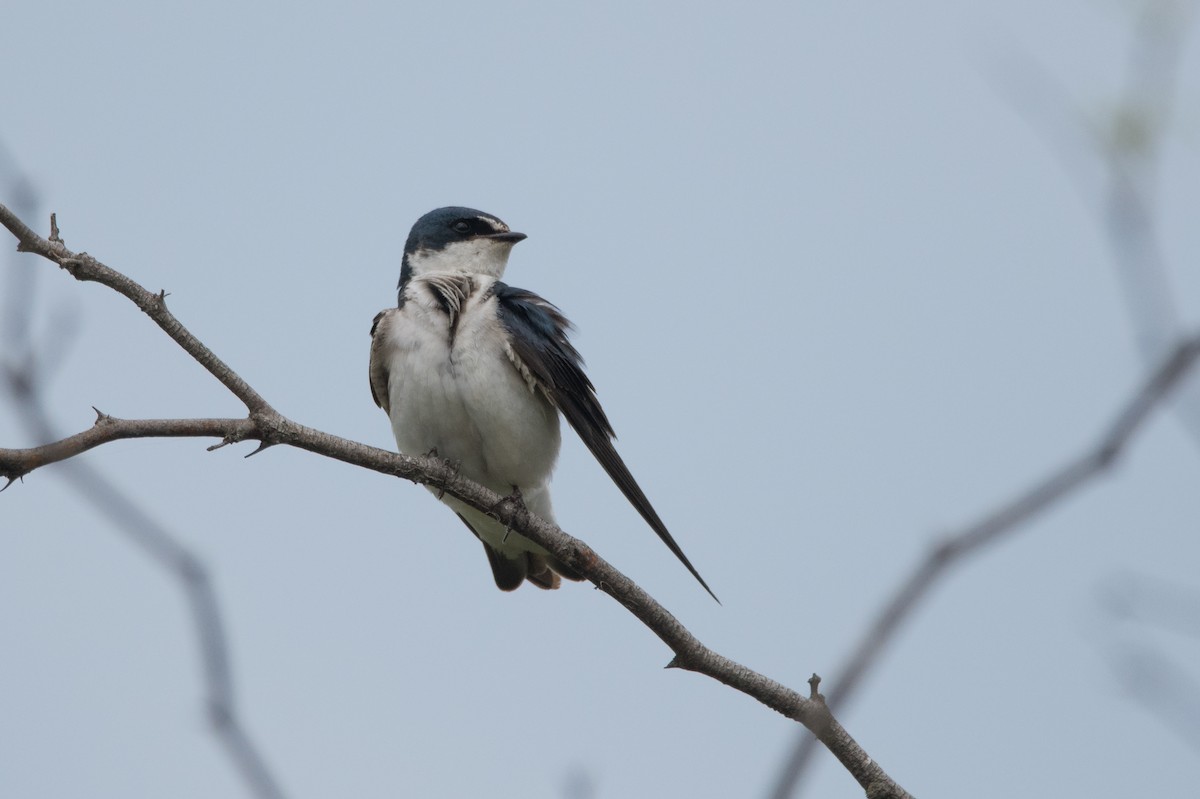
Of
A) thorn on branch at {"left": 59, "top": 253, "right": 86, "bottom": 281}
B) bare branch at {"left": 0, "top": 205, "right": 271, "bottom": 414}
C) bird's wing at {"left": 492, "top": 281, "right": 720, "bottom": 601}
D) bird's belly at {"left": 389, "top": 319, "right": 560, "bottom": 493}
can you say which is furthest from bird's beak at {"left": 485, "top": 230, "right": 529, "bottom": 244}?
thorn on branch at {"left": 59, "top": 253, "right": 86, "bottom": 281}

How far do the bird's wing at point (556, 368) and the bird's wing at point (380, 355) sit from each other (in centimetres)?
62

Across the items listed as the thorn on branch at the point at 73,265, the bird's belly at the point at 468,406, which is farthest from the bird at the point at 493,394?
the thorn on branch at the point at 73,265

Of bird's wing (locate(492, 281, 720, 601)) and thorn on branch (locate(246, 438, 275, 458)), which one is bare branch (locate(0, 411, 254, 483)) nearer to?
thorn on branch (locate(246, 438, 275, 458))

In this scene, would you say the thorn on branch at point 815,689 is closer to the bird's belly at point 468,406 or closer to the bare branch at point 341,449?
the bare branch at point 341,449

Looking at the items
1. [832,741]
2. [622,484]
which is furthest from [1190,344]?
[622,484]

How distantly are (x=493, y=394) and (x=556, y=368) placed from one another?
1.48 ft

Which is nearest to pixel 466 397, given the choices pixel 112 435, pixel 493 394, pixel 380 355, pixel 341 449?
pixel 493 394

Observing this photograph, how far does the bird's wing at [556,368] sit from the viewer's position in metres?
7.00

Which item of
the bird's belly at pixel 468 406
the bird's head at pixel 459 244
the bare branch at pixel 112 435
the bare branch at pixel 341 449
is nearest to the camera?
the bare branch at pixel 112 435

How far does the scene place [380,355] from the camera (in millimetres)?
7402

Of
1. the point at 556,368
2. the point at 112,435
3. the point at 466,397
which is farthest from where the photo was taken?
the point at 556,368

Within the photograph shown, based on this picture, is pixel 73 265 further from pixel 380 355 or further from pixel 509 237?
pixel 509 237

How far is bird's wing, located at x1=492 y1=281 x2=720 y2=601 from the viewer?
6996 millimetres

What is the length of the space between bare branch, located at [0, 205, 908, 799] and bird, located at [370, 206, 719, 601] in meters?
1.36
